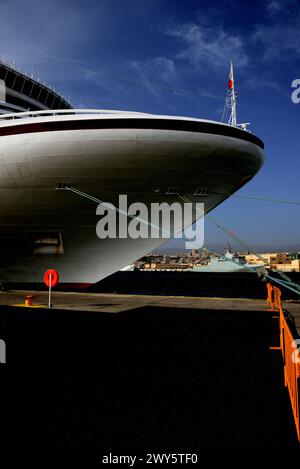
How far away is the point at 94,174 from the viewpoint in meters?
12.5

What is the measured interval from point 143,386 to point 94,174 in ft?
28.0

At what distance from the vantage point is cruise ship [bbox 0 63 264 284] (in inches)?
469

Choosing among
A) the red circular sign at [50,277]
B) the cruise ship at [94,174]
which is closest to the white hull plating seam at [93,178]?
the cruise ship at [94,174]

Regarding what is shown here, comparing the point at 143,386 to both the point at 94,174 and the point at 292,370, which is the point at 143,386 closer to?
the point at 292,370

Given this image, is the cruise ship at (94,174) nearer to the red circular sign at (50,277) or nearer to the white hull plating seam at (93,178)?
the white hull plating seam at (93,178)

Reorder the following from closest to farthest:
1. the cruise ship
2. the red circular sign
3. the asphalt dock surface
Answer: the asphalt dock surface, the cruise ship, the red circular sign

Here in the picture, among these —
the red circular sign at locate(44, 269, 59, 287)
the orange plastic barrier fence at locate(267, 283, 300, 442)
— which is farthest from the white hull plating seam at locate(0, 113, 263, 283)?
the orange plastic barrier fence at locate(267, 283, 300, 442)

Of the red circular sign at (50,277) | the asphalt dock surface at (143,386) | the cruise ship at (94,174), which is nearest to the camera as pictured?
the asphalt dock surface at (143,386)

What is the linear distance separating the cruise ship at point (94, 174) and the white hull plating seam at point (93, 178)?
0.11ft

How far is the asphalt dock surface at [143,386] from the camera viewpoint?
3.87m

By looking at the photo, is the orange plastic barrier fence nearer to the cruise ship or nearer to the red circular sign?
the cruise ship

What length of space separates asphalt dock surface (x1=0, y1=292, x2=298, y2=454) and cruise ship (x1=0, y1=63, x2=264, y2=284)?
196 inches

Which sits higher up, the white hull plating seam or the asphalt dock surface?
the white hull plating seam
